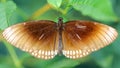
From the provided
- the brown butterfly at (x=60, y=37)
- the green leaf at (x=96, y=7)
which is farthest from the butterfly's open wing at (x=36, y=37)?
the green leaf at (x=96, y=7)

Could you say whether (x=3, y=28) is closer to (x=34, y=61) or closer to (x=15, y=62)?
(x=15, y=62)

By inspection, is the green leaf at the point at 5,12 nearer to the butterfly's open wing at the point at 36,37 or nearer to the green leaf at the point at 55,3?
the butterfly's open wing at the point at 36,37

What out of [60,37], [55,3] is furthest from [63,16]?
[55,3]

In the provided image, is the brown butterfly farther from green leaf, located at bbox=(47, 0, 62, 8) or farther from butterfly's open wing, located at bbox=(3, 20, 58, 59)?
green leaf, located at bbox=(47, 0, 62, 8)

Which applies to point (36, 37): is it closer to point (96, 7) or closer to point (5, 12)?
point (5, 12)

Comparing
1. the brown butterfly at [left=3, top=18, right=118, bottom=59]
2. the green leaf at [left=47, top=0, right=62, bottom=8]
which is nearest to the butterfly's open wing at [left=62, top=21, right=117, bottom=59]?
the brown butterfly at [left=3, top=18, right=118, bottom=59]

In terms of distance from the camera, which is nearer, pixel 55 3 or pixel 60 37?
pixel 55 3

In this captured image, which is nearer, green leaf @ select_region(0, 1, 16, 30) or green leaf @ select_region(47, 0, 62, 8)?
green leaf @ select_region(47, 0, 62, 8)

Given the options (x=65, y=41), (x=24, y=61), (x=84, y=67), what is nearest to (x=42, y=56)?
(x=65, y=41)
